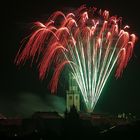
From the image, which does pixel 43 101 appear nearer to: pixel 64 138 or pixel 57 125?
pixel 57 125

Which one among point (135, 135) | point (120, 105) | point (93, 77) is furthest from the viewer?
point (120, 105)

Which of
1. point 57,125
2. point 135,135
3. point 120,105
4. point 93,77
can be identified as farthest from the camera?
point 120,105

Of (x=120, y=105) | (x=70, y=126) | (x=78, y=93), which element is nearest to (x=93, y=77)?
(x=70, y=126)

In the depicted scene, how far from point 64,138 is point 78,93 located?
7435cm

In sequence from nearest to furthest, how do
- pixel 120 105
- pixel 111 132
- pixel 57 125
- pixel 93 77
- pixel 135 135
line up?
pixel 135 135 → pixel 111 132 → pixel 57 125 → pixel 93 77 → pixel 120 105

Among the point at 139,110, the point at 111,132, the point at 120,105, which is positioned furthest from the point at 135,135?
the point at 120,105

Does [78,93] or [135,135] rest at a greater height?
[78,93]

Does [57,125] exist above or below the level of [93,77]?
below

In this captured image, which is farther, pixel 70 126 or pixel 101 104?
pixel 101 104

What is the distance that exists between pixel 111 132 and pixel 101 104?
80508 mm

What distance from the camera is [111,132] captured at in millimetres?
43156

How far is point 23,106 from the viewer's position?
11694 centimetres

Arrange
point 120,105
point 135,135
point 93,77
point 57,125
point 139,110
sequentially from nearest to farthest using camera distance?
point 135,135 → point 57,125 → point 93,77 → point 139,110 → point 120,105

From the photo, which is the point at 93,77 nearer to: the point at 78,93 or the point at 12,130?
the point at 12,130
